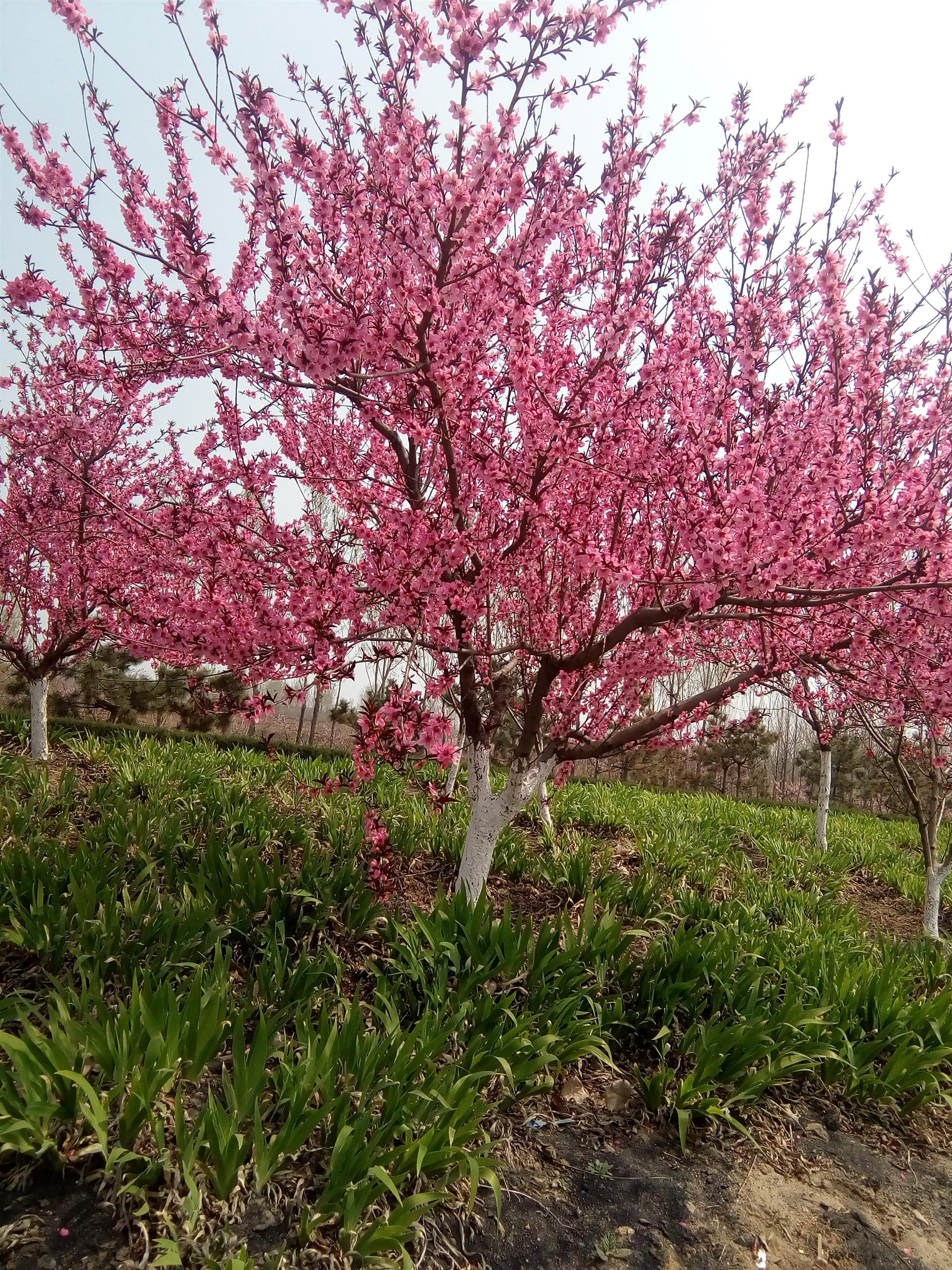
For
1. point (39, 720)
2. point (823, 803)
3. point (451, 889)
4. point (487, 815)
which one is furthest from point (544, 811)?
point (39, 720)

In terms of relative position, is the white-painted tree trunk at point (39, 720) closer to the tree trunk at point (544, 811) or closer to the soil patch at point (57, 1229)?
the tree trunk at point (544, 811)

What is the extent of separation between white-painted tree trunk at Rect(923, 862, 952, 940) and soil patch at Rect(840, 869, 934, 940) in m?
0.34

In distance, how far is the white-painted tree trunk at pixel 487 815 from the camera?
15.4 feet

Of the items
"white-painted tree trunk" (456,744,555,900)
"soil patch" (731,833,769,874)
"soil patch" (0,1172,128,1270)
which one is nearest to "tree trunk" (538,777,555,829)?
"white-painted tree trunk" (456,744,555,900)

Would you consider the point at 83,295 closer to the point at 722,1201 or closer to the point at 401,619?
the point at 401,619

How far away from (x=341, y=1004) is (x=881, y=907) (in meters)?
7.54

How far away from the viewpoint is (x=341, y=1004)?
333 cm

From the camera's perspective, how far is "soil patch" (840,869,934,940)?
7.52 meters

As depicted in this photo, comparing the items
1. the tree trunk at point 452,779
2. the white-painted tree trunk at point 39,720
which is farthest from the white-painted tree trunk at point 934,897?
the white-painted tree trunk at point 39,720

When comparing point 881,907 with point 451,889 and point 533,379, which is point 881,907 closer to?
point 451,889

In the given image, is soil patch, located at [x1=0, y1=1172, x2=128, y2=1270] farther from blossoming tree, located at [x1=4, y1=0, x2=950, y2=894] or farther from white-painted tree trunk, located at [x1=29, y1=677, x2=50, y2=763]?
white-painted tree trunk, located at [x1=29, y1=677, x2=50, y2=763]

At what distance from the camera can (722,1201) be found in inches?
111

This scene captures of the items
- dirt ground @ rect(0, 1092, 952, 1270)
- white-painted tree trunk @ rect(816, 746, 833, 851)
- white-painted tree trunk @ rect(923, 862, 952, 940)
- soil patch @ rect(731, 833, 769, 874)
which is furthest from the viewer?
white-painted tree trunk @ rect(816, 746, 833, 851)

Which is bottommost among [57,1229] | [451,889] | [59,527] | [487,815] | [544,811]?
[57,1229]
